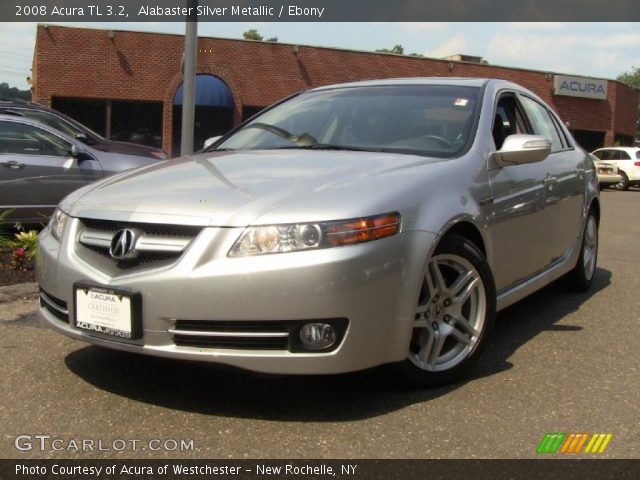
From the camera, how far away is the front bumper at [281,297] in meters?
2.81

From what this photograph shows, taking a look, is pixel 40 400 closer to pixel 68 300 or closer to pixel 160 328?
pixel 68 300

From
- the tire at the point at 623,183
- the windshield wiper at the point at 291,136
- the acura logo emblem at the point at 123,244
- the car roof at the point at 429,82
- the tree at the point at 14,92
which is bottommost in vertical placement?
the tire at the point at 623,183

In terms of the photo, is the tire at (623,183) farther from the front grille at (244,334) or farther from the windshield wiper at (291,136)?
the front grille at (244,334)

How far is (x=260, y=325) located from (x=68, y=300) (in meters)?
0.94

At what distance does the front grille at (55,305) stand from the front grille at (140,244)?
264 millimetres

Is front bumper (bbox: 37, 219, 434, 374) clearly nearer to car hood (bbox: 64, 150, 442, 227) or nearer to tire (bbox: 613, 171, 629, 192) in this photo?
car hood (bbox: 64, 150, 442, 227)

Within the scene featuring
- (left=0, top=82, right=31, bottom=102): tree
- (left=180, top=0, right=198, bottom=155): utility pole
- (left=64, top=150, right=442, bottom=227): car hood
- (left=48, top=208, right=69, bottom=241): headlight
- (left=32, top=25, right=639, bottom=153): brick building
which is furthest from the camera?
(left=0, top=82, right=31, bottom=102): tree

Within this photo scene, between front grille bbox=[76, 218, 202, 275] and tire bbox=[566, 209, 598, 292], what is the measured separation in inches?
144

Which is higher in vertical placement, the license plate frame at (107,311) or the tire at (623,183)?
the license plate frame at (107,311)

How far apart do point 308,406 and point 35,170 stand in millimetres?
5518

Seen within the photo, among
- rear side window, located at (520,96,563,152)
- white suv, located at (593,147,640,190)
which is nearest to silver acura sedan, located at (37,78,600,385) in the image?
rear side window, located at (520,96,563,152)

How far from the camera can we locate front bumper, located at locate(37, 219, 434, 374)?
2.81 m
